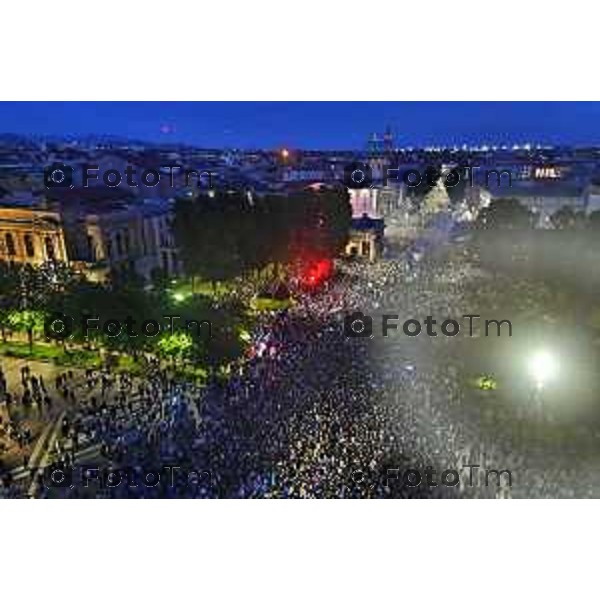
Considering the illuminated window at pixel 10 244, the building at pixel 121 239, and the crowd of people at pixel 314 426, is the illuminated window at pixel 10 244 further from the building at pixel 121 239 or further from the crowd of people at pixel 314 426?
the crowd of people at pixel 314 426

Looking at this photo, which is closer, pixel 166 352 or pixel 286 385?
pixel 286 385

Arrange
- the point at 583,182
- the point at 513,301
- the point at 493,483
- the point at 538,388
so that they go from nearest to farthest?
1. the point at 493,483
2. the point at 538,388
3. the point at 513,301
4. the point at 583,182

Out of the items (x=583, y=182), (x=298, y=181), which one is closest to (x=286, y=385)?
(x=298, y=181)

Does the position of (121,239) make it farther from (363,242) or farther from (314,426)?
(314,426)

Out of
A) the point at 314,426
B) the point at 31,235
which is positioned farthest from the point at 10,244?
the point at 314,426

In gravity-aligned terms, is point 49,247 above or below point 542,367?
above

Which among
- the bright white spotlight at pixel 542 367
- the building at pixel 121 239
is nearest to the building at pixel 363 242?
the building at pixel 121 239

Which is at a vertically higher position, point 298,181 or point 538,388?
point 298,181

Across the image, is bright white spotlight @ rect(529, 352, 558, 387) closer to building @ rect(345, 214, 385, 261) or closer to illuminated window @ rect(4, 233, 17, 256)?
building @ rect(345, 214, 385, 261)

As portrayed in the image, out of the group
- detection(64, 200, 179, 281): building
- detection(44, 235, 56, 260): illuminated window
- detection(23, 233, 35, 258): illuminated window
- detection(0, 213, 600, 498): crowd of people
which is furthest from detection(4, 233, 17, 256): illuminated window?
detection(0, 213, 600, 498): crowd of people

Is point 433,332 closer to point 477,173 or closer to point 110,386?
point 110,386
